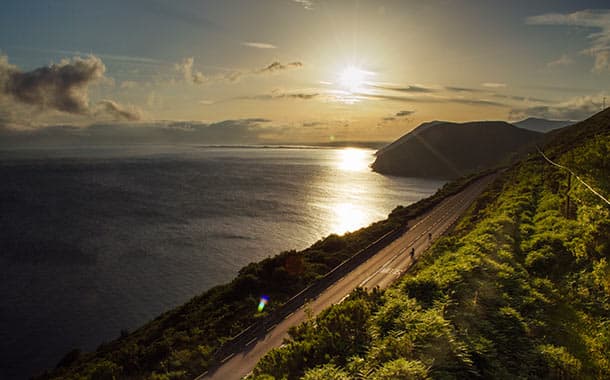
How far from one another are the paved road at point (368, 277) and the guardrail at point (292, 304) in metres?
0.45

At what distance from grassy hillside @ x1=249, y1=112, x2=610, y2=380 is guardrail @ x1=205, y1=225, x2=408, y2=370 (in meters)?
4.75

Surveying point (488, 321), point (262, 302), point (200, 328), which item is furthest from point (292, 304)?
point (488, 321)

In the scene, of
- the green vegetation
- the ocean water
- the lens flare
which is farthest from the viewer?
the ocean water

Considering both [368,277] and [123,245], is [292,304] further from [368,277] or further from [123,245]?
[123,245]

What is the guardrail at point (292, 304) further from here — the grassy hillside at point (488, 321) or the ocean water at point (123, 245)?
the ocean water at point (123, 245)

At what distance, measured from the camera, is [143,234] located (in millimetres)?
75812

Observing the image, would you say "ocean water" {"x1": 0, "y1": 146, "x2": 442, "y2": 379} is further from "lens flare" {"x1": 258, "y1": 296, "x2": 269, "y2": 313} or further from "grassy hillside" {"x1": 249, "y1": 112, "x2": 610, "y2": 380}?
"grassy hillside" {"x1": 249, "y1": 112, "x2": 610, "y2": 380}

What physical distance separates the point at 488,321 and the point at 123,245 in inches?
2718

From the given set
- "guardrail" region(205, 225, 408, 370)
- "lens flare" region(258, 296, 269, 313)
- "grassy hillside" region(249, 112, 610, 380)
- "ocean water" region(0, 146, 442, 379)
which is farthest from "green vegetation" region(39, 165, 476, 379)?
"ocean water" region(0, 146, 442, 379)

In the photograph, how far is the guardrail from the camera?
69.6ft

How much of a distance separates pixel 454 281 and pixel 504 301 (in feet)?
7.36

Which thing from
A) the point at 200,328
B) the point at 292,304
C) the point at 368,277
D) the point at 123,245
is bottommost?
the point at 123,245

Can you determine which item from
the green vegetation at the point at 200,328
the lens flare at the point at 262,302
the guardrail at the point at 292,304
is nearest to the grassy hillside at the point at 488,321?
the guardrail at the point at 292,304

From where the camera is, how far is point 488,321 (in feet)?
43.6
